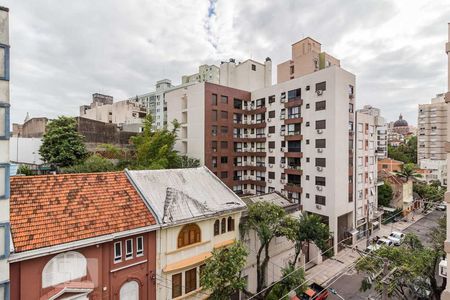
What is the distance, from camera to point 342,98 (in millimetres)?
28938

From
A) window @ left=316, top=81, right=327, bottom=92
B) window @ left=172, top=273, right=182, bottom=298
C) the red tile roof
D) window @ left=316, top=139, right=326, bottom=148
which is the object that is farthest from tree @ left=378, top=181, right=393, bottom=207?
the red tile roof

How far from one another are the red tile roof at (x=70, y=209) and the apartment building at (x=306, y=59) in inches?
1440

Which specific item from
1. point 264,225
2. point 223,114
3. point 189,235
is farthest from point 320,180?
point 189,235

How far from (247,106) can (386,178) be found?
30913 mm

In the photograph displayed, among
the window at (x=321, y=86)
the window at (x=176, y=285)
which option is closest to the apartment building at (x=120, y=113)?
the window at (x=321, y=86)

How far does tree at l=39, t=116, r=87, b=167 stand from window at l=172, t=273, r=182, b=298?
22.3 meters

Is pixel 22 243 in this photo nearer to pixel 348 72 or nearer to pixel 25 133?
pixel 348 72

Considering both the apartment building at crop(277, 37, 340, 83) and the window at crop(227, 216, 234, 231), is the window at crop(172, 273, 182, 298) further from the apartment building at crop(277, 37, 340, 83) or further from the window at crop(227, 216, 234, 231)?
the apartment building at crop(277, 37, 340, 83)

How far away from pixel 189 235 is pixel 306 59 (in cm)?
3688

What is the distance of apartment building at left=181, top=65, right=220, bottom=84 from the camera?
6296 centimetres

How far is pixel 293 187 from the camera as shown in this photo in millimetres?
32969

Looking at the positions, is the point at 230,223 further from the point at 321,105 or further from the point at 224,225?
the point at 321,105

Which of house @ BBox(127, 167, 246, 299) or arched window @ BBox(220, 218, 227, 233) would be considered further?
arched window @ BBox(220, 218, 227, 233)

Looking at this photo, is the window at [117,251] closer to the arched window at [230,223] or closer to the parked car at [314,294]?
the arched window at [230,223]
